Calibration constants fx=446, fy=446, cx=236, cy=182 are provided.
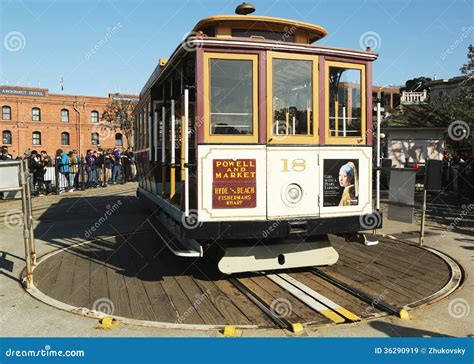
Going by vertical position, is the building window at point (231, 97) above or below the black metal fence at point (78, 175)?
above

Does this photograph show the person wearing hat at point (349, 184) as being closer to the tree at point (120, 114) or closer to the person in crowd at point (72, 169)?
the person in crowd at point (72, 169)

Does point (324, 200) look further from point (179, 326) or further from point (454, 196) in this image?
point (454, 196)

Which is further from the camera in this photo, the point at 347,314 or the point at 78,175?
the point at 78,175

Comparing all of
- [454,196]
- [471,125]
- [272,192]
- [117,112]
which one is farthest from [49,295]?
[117,112]

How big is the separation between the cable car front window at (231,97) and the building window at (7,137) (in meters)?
48.8

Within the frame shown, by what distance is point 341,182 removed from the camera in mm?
6195

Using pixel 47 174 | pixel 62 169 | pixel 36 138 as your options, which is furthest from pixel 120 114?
pixel 47 174

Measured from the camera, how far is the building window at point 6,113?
4791cm

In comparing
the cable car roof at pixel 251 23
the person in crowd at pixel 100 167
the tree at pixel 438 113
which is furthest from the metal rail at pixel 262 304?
the tree at pixel 438 113

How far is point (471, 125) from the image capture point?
20516 millimetres

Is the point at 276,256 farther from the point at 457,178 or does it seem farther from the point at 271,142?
the point at 457,178

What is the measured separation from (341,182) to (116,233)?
5.89m

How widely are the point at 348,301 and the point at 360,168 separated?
1.91 metres

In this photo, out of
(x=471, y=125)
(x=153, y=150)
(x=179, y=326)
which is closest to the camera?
(x=179, y=326)
